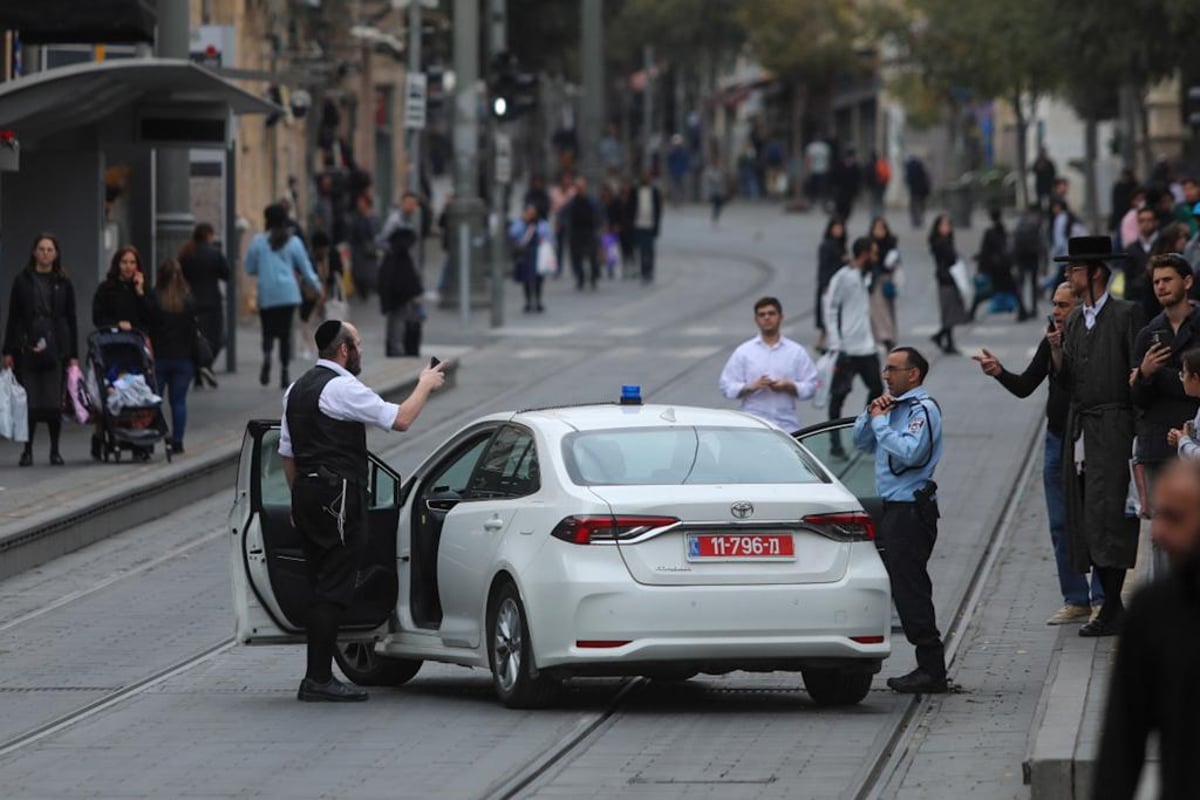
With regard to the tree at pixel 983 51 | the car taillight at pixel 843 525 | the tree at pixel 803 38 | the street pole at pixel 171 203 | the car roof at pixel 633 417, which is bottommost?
the car taillight at pixel 843 525

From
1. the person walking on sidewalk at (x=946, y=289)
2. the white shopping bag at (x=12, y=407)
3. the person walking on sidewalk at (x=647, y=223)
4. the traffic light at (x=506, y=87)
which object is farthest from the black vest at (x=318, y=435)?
the person walking on sidewalk at (x=647, y=223)

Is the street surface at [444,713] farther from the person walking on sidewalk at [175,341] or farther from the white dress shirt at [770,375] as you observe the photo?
the white dress shirt at [770,375]

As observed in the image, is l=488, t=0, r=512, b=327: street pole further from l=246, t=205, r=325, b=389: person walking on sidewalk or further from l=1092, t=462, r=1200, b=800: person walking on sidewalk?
l=1092, t=462, r=1200, b=800: person walking on sidewalk

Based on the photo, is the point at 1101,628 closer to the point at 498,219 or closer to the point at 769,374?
the point at 769,374

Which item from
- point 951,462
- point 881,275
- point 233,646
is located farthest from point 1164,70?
point 233,646

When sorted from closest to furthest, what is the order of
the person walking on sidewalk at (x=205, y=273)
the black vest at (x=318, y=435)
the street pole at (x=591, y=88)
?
the black vest at (x=318, y=435), the person walking on sidewalk at (x=205, y=273), the street pole at (x=591, y=88)

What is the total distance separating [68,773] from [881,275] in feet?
64.4

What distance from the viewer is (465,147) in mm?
38031

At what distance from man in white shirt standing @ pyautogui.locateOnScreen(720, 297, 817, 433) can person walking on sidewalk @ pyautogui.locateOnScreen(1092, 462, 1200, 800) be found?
38.7 feet

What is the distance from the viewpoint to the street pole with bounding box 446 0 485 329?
3694cm

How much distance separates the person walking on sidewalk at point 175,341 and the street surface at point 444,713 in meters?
0.90

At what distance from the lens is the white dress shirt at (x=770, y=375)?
17672 millimetres

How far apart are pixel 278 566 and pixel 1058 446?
3857 millimetres

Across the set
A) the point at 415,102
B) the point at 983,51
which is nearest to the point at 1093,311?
the point at 415,102
